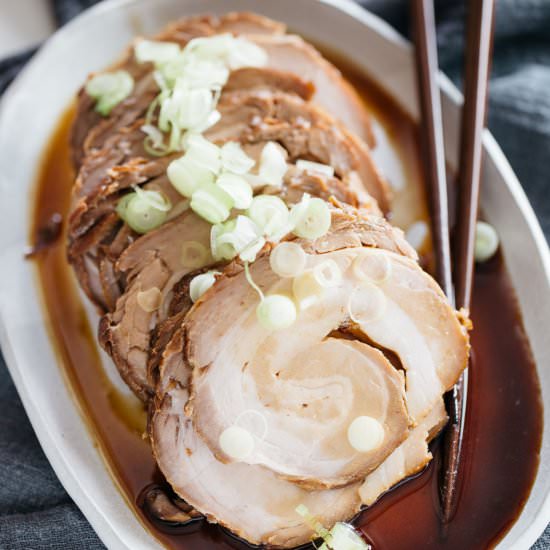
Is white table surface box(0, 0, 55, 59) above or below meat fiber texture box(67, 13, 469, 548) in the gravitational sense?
above

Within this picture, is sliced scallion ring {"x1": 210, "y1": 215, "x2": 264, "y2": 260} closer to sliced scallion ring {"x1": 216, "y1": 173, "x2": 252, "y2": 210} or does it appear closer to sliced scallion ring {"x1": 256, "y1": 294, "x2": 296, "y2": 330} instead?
sliced scallion ring {"x1": 216, "y1": 173, "x2": 252, "y2": 210}

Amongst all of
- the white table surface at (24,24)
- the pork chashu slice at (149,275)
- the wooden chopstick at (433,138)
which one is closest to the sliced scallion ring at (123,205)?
the pork chashu slice at (149,275)

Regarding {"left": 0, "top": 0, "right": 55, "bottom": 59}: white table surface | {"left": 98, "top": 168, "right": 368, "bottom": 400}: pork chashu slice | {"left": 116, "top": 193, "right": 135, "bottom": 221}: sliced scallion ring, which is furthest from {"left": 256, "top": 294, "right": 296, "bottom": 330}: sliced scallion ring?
{"left": 0, "top": 0, "right": 55, "bottom": 59}: white table surface

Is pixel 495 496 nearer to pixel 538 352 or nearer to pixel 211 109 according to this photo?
pixel 538 352

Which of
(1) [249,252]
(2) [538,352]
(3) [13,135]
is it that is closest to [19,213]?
(3) [13,135]

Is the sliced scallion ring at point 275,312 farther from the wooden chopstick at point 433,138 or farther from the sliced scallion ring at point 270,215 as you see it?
the wooden chopstick at point 433,138

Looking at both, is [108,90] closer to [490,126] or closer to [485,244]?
[485,244]

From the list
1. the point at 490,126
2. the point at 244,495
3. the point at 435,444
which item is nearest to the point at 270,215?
the point at 244,495
